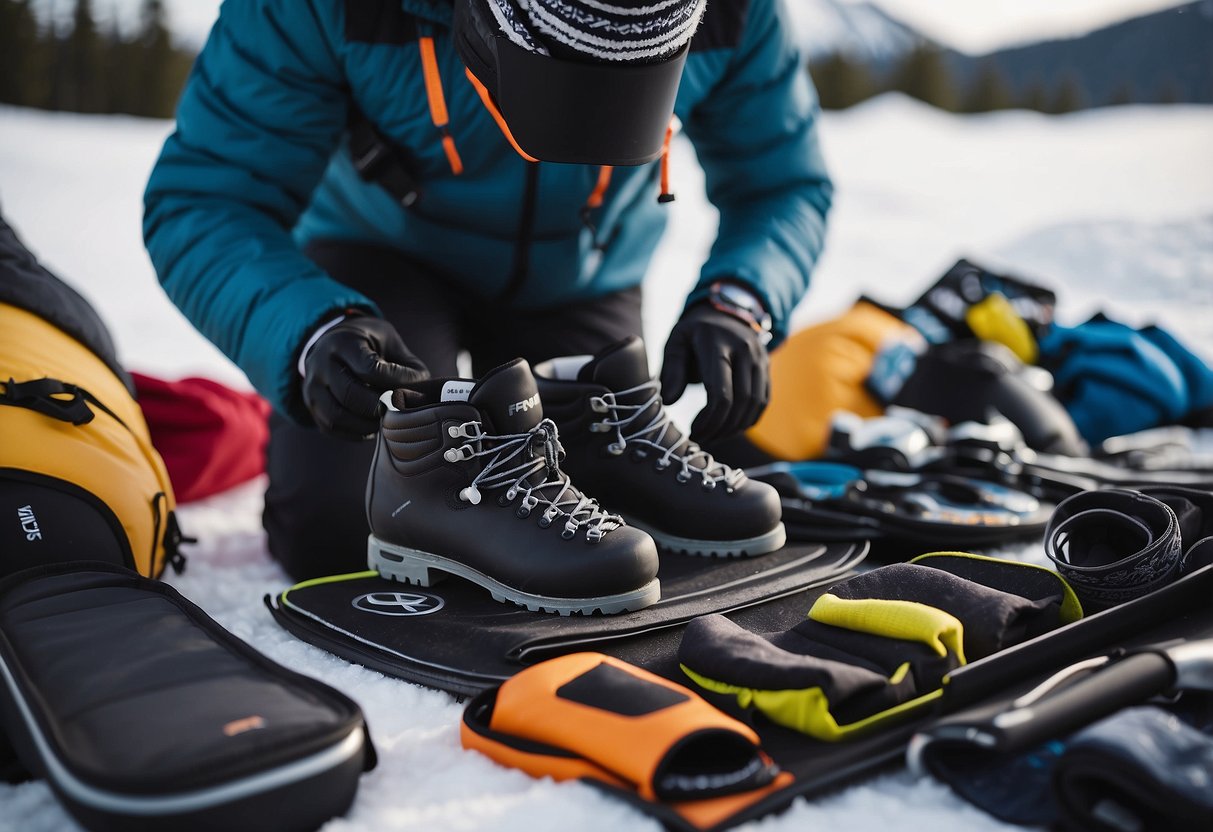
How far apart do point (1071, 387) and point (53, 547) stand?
6.68ft

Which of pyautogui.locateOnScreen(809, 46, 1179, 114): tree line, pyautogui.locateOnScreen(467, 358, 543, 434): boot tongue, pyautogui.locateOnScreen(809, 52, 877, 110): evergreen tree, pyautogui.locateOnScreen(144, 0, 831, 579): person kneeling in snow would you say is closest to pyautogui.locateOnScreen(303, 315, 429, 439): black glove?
pyautogui.locateOnScreen(144, 0, 831, 579): person kneeling in snow

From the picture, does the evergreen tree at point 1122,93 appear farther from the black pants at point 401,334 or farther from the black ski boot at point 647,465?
the black ski boot at point 647,465

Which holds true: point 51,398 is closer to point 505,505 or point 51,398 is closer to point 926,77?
point 505,505

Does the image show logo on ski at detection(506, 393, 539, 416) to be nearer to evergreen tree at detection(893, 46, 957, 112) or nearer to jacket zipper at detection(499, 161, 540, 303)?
jacket zipper at detection(499, 161, 540, 303)

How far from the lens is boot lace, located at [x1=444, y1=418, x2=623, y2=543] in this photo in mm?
1134

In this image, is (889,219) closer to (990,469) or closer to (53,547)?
(990,469)

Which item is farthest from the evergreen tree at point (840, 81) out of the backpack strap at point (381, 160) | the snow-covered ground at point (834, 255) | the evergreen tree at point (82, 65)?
the backpack strap at point (381, 160)

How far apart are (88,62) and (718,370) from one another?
568 inches

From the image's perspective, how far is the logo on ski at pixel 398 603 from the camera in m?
1.18

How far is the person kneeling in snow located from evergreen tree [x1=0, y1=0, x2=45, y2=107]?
1063 centimetres

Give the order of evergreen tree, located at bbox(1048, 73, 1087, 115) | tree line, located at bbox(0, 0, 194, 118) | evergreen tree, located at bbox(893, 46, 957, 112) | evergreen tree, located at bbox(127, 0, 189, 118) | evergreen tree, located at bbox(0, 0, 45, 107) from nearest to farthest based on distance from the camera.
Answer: evergreen tree, located at bbox(0, 0, 45, 107), tree line, located at bbox(0, 0, 194, 118), evergreen tree, located at bbox(127, 0, 189, 118), evergreen tree, located at bbox(1048, 73, 1087, 115), evergreen tree, located at bbox(893, 46, 957, 112)

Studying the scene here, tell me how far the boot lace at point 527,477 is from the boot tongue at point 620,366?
17cm

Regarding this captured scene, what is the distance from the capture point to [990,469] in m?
1.71

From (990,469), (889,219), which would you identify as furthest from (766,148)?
(889,219)
